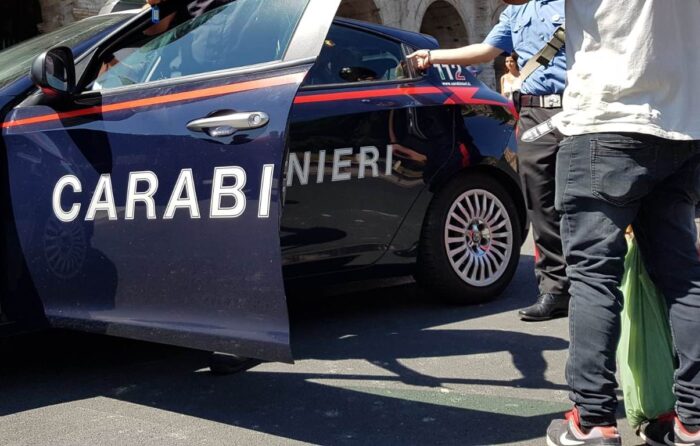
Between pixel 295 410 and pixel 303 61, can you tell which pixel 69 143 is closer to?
pixel 303 61

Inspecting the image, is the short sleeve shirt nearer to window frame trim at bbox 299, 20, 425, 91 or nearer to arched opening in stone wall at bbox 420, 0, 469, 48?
window frame trim at bbox 299, 20, 425, 91

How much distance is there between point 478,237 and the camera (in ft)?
16.2

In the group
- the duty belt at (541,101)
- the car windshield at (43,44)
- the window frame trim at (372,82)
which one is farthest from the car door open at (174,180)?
the duty belt at (541,101)

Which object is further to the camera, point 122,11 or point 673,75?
point 122,11

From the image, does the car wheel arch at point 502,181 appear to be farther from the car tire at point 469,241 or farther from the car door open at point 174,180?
the car door open at point 174,180

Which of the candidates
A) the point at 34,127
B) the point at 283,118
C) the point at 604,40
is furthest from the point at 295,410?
the point at 604,40

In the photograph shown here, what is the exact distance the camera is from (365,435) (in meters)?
2.99

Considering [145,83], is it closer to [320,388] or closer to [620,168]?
[320,388]

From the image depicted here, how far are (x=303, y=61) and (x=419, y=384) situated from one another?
135 cm

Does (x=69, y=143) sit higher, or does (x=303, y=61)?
(x=303, y=61)

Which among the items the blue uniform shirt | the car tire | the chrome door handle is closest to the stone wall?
the car tire

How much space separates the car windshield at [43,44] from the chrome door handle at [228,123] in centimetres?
96

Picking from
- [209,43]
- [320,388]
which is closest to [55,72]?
[209,43]

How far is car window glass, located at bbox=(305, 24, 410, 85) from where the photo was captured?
4344 mm
